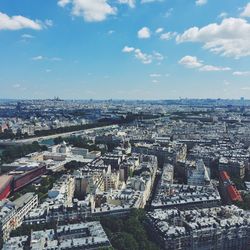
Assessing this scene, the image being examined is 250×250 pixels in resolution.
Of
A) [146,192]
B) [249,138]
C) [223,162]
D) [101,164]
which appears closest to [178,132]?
[249,138]

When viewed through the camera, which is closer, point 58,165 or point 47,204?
point 47,204

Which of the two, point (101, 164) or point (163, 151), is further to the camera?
point (163, 151)

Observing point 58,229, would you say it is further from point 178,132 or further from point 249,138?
point 178,132

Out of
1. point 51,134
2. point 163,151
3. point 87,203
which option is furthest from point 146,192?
point 51,134

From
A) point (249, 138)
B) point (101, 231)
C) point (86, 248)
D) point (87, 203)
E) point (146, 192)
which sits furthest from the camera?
point (249, 138)

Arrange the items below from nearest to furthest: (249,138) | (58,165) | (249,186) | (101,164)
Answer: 1. (249,186)
2. (101,164)
3. (58,165)
4. (249,138)

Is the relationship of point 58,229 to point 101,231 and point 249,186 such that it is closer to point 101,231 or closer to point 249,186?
point 101,231

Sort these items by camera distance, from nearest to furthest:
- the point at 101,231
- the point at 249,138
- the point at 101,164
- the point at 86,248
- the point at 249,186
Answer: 1. the point at 86,248
2. the point at 101,231
3. the point at 249,186
4. the point at 101,164
5. the point at 249,138

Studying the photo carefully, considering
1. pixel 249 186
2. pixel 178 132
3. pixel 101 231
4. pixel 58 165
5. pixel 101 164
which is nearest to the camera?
pixel 101 231
